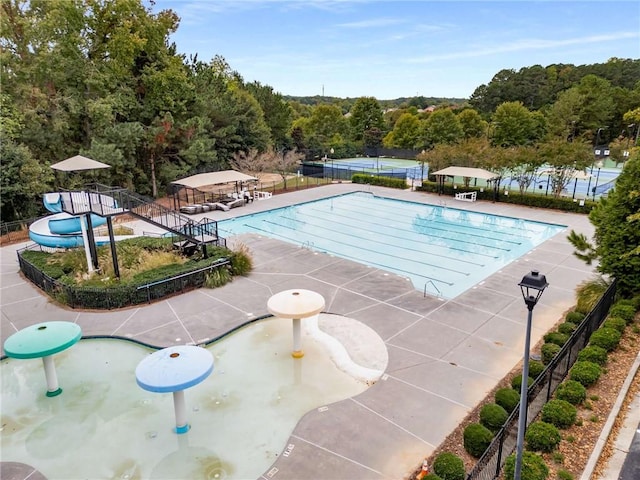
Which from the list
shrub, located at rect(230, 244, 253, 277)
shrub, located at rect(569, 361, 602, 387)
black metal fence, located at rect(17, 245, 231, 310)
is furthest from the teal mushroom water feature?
shrub, located at rect(569, 361, 602, 387)

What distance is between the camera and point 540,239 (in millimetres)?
Result: 20391

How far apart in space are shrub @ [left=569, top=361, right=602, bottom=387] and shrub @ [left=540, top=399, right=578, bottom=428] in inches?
38.8

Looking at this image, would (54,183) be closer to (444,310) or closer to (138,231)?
(138,231)

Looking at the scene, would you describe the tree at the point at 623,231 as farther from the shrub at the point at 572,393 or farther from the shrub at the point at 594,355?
the shrub at the point at 572,393

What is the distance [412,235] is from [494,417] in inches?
596

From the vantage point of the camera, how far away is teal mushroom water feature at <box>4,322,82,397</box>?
8.12 m

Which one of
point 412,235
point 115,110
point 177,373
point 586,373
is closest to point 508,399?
point 586,373

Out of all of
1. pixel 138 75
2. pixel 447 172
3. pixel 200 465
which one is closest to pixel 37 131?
pixel 138 75

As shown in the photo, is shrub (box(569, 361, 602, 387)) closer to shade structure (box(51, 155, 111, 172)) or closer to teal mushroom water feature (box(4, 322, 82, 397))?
teal mushroom water feature (box(4, 322, 82, 397))

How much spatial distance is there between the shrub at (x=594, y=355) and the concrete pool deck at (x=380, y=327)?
1.61 metres

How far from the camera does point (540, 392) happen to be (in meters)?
7.82

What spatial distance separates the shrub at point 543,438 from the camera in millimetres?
6141

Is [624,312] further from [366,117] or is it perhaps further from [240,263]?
[366,117]

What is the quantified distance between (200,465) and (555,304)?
11.2m
